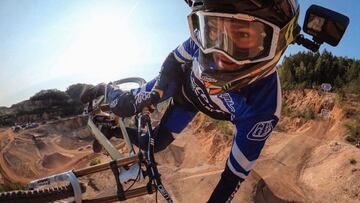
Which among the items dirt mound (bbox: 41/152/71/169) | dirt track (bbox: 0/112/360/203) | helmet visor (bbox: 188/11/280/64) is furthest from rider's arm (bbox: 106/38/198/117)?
dirt mound (bbox: 41/152/71/169)

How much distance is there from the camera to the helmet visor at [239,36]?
9.82 ft

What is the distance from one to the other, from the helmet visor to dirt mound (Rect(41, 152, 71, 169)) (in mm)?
17471

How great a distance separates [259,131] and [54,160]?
61.3ft

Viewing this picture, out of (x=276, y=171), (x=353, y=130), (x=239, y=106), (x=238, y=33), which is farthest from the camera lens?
(x=353, y=130)

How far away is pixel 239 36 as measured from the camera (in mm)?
3051

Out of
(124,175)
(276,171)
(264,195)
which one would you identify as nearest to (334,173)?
(276,171)

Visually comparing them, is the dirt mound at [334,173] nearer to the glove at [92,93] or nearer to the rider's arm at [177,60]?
the rider's arm at [177,60]

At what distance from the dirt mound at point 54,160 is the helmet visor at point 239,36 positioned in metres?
17.5

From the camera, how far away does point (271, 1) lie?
3.05m

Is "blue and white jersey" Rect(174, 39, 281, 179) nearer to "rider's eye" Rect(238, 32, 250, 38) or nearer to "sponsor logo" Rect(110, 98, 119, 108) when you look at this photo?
"rider's eye" Rect(238, 32, 250, 38)

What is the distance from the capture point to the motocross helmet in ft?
9.77

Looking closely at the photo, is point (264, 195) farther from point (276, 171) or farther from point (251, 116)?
point (251, 116)

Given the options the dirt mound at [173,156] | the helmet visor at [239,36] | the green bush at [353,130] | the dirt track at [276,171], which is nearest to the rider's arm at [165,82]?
the helmet visor at [239,36]

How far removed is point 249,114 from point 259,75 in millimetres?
409
